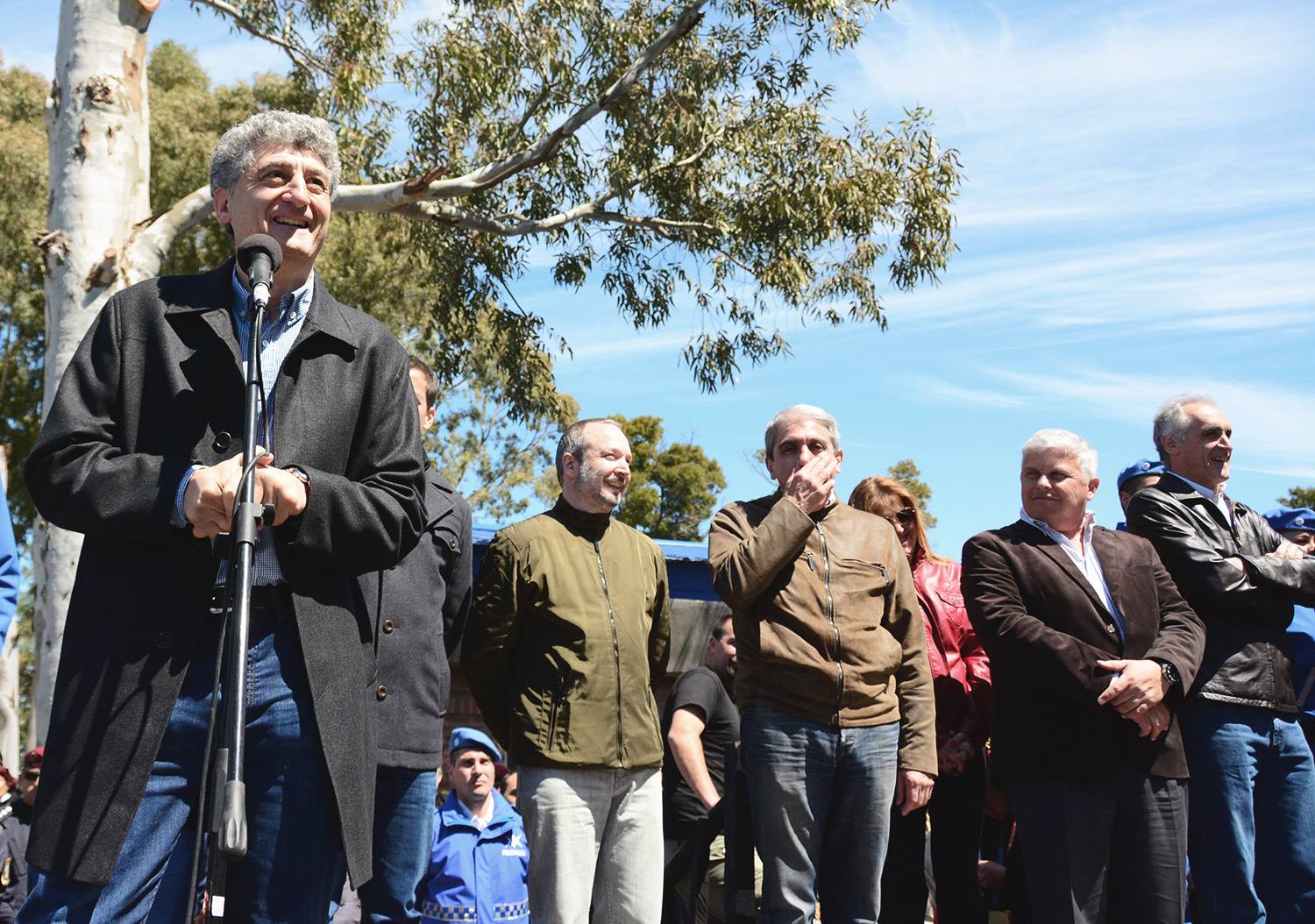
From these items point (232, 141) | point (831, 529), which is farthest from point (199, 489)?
point (831, 529)

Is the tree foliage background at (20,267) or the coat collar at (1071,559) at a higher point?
the tree foliage background at (20,267)

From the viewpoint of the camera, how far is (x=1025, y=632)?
467cm

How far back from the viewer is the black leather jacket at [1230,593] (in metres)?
5.00

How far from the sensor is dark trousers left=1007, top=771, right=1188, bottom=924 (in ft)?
14.6

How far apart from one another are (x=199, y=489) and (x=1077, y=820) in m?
3.41

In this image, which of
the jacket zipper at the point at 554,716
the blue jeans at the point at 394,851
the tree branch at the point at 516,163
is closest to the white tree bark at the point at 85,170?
the tree branch at the point at 516,163

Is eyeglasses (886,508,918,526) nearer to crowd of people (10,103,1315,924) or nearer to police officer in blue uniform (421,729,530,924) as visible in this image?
crowd of people (10,103,1315,924)

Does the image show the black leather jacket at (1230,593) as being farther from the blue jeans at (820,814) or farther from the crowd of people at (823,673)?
the blue jeans at (820,814)

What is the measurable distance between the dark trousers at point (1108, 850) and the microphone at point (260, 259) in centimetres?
335

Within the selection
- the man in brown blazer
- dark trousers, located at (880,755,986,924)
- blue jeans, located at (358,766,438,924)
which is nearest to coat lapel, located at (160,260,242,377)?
blue jeans, located at (358,766,438,924)

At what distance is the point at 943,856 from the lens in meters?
5.23

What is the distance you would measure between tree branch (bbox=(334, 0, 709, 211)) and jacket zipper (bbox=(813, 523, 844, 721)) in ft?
27.2

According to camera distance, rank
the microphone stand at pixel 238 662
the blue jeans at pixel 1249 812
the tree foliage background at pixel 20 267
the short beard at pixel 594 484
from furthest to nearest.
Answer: the tree foliage background at pixel 20 267
the short beard at pixel 594 484
the blue jeans at pixel 1249 812
the microphone stand at pixel 238 662

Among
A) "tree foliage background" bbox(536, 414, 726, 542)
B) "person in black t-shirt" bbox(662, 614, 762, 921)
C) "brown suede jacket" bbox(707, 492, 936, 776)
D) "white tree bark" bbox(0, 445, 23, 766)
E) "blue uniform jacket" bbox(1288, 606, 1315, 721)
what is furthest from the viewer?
"tree foliage background" bbox(536, 414, 726, 542)
